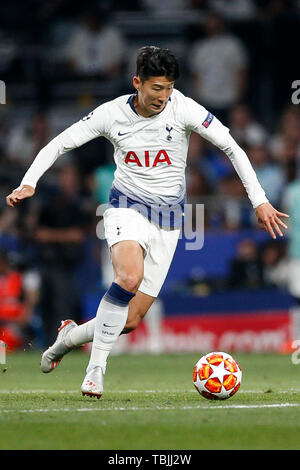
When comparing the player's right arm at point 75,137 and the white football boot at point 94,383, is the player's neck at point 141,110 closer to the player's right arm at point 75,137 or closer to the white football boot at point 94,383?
the player's right arm at point 75,137

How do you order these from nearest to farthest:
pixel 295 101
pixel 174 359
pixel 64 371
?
pixel 64 371 < pixel 174 359 < pixel 295 101

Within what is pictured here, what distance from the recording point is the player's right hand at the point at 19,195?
672cm

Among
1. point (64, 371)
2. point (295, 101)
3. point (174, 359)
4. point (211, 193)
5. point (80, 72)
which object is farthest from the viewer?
point (80, 72)

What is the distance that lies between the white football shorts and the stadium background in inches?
193

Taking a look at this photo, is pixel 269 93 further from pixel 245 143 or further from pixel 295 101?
pixel 245 143

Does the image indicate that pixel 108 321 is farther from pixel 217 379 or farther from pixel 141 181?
pixel 141 181

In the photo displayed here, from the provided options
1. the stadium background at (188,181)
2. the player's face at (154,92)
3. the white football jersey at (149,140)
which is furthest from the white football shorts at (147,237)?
the stadium background at (188,181)

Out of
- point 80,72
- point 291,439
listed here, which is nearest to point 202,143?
point 80,72

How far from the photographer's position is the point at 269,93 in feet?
51.4

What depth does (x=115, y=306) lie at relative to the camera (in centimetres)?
692

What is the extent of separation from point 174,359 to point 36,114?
216 inches

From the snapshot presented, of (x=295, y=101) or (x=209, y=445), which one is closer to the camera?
(x=209, y=445)

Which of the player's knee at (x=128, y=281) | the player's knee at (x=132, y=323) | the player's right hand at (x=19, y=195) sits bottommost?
the player's knee at (x=132, y=323)

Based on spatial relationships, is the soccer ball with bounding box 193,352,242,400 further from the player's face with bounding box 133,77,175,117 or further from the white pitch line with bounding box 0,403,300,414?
the player's face with bounding box 133,77,175,117
